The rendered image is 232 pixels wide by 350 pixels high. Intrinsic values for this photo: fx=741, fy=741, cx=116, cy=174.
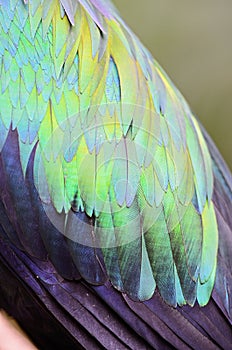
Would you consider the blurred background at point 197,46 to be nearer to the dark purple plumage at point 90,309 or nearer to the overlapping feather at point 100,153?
the overlapping feather at point 100,153

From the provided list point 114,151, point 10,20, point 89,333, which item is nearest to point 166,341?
point 89,333

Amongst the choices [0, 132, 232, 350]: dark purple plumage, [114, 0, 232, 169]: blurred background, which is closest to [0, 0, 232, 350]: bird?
[0, 132, 232, 350]: dark purple plumage

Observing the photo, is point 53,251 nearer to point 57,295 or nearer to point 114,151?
point 57,295

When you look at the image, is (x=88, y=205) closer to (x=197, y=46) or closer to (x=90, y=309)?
(x=90, y=309)

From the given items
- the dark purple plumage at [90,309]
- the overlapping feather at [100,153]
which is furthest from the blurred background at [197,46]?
the dark purple plumage at [90,309]

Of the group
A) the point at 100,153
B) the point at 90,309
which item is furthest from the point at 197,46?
the point at 90,309

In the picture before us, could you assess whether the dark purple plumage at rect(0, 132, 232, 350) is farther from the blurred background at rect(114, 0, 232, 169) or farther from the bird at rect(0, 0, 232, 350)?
the blurred background at rect(114, 0, 232, 169)
